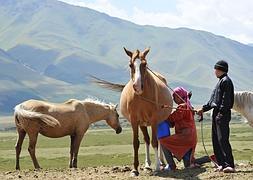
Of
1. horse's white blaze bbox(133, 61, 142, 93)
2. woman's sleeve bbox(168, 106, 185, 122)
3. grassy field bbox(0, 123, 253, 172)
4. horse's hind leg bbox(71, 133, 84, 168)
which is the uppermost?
horse's white blaze bbox(133, 61, 142, 93)

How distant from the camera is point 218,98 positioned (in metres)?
11.0

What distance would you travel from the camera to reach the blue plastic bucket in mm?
12734

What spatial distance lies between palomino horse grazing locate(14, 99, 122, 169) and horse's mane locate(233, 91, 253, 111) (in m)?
5.27

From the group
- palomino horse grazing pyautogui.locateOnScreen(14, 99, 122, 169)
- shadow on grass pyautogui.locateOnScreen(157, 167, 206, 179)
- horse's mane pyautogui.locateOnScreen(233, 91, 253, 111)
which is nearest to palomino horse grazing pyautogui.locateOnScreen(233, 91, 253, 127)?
horse's mane pyautogui.locateOnScreen(233, 91, 253, 111)

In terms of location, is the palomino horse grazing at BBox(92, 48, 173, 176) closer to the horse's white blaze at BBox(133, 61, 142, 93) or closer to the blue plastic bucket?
the horse's white blaze at BBox(133, 61, 142, 93)

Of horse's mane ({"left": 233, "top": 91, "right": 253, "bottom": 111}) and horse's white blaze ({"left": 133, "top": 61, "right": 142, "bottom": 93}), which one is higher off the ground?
horse's white blaze ({"left": 133, "top": 61, "right": 142, "bottom": 93})

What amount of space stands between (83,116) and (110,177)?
4745 mm

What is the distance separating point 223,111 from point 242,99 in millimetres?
2930

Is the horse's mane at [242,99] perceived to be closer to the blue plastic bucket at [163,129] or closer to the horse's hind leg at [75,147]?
the blue plastic bucket at [163,129]

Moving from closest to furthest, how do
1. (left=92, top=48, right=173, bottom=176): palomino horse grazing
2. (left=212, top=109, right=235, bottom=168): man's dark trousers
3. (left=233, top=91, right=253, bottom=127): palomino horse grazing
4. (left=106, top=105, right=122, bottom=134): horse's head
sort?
(left=212, top=109, right=235, bottom=168): man's dark trousers → (left=92, top=48, right=173, bottom=176): palomino horse grazing → (left=233, top=91, right=253, bottom=127): palomino horse grazing → (left=106, top=105, right=122, bottom=134): horse's head

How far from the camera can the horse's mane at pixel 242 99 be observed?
13.6 metres

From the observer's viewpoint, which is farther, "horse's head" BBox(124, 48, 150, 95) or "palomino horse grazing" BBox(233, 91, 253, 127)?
"palomino horse grazing" BBox(233, 91, 253, 127)

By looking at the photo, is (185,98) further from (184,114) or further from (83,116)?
(83,116)

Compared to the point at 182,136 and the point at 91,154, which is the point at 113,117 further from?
the point at 91,154
